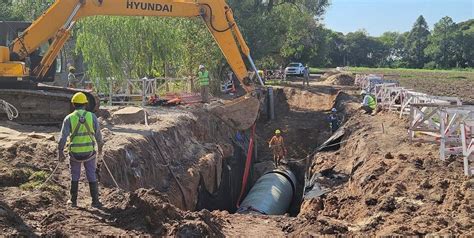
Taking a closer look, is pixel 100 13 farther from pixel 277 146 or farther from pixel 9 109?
pixel 277 146

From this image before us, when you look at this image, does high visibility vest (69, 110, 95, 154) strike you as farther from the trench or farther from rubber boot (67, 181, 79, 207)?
the trench

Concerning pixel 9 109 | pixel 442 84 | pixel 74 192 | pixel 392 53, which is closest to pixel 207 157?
Answer: pixel 9 109

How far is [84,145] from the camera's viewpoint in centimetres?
819

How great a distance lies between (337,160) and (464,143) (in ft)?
24.6

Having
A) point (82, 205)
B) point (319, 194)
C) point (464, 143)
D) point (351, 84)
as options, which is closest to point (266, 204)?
point (319, 194)

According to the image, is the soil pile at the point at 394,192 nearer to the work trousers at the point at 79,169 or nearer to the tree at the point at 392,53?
the work trousers at the point at 79,169

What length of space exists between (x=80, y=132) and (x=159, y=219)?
177 cm

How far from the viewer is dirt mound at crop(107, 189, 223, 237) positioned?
25.7ft

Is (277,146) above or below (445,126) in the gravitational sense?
below

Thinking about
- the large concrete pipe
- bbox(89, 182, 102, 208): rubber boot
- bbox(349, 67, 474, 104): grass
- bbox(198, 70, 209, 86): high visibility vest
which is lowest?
the large concrete pipe

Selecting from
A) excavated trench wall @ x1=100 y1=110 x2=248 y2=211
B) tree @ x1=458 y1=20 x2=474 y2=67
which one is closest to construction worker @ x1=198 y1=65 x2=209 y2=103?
excavated trench wall @ x1=100 y1=110 x2=248 y2=211

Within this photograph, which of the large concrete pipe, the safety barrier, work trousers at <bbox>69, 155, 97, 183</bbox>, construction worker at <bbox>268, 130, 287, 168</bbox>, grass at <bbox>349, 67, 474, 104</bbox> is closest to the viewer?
work trousers at <bbox>69, 155, 97, 183</bbox>

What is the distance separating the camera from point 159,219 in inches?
324

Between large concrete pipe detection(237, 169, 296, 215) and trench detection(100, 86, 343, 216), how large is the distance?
0.56 meters
